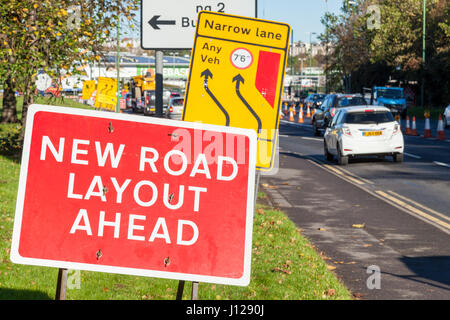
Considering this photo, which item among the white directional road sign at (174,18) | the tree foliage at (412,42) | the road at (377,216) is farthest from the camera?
the tree foliage at (412,42)

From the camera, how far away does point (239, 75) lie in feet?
24.0

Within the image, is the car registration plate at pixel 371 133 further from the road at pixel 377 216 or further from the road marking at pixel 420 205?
the road marking at pixel 420 205

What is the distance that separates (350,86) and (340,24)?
26.4ft

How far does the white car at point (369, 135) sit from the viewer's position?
71.5 ft

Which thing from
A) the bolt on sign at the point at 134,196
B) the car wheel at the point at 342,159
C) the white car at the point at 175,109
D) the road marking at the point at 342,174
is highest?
the white car at the point at 175,109

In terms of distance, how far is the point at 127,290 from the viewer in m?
7.04

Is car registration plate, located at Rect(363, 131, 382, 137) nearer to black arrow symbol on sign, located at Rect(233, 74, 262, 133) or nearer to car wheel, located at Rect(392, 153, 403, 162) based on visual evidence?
car wheel, located at Rect(392, 153, 403, 162)

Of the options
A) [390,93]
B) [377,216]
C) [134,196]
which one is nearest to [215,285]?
[134,196]

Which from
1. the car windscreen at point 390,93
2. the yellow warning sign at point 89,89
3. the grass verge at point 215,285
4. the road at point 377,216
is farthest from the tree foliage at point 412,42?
the grass verge at point 215,285

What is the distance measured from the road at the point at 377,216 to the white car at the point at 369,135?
1.39 feet

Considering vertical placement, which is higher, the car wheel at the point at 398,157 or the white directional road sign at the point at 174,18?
the white directional road sign at the point at 174,18

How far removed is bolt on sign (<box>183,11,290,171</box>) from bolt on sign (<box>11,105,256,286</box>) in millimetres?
2784
